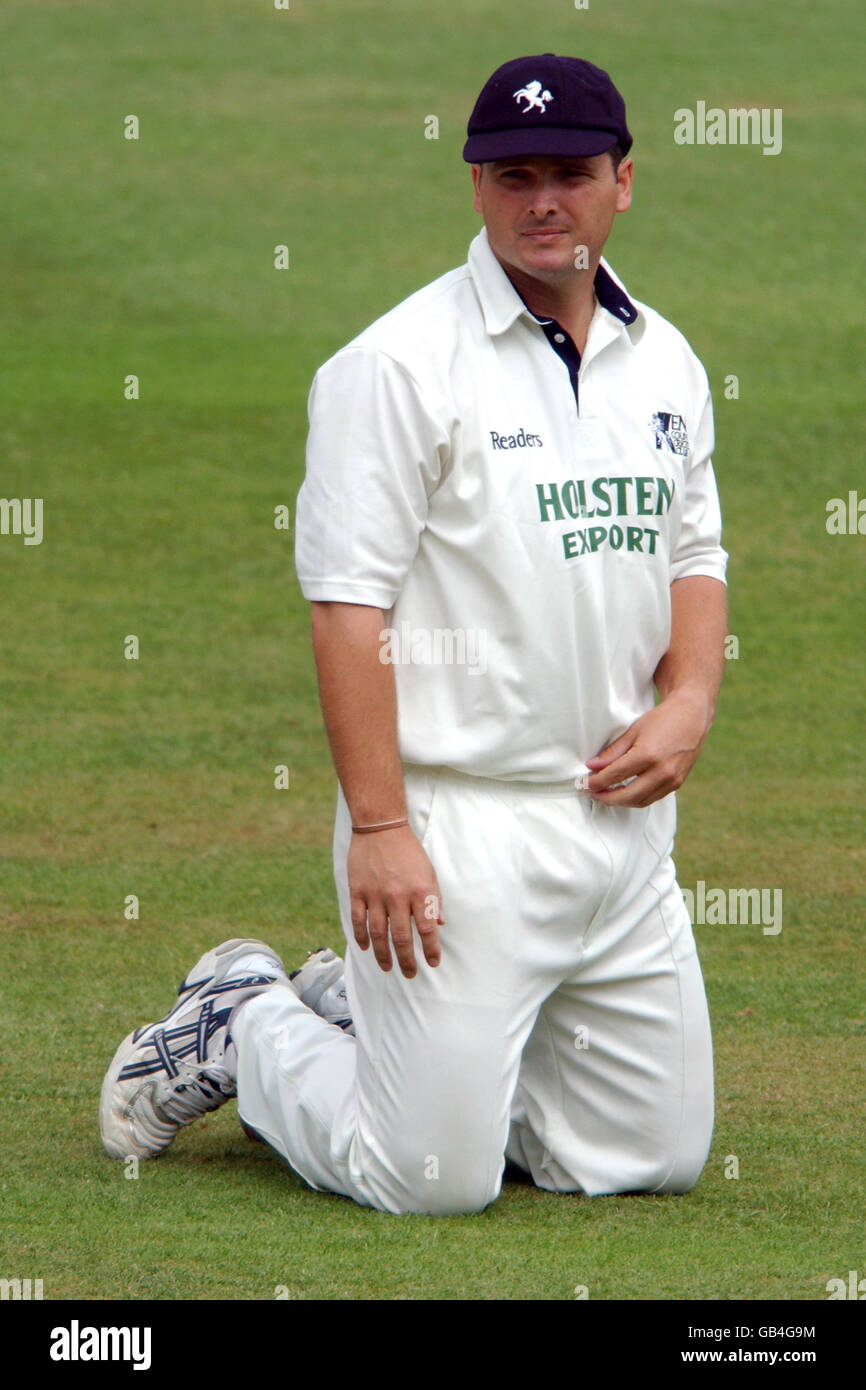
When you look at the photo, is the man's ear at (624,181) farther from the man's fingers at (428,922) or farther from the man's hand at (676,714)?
the man's fingers at (428,922)

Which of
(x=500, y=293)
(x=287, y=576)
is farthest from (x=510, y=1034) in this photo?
(x=287, y=576)

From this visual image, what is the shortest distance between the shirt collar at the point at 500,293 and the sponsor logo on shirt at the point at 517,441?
0.62 feet

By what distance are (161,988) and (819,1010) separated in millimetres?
1535

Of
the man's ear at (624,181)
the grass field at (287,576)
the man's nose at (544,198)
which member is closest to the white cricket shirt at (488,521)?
the man's nose at (544,198)

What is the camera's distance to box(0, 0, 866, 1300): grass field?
3.57 m

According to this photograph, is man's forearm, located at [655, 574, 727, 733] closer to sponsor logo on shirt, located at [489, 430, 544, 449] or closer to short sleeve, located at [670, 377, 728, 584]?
short sleeve, located at [670, 377, 728, 584]

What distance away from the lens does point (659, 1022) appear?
3777 millimetres

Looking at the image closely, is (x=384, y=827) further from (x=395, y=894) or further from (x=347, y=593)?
(x=347, y=593)

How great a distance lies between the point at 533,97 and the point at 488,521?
2.34ft

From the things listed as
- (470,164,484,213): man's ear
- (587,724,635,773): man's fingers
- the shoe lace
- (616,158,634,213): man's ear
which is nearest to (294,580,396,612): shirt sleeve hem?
(587,724,635,773): man's fingers

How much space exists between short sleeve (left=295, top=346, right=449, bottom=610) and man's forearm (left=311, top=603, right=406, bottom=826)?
0.05m

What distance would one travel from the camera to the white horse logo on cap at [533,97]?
139 inches

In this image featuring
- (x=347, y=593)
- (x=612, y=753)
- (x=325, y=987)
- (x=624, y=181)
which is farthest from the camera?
(x=325, y=987)

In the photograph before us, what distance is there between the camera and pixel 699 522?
13.0 feet
